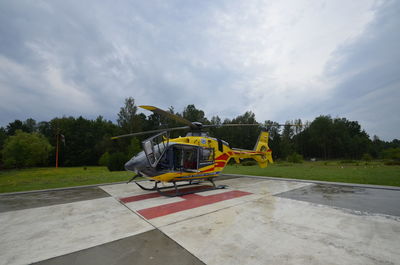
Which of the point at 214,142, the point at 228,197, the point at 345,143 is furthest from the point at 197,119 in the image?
the point at 345,143

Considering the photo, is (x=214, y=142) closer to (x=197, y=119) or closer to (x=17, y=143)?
(x=197, y=119)

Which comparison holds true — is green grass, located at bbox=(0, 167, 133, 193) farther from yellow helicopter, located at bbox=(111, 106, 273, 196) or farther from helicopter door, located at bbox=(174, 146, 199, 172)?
helicopter door, located at bbox=(174, 146, 199, 172)

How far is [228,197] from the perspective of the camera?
6789 millimetres

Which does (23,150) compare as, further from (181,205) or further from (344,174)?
(344,174)

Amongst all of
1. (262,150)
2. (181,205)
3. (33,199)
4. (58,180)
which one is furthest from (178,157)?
(58,180)

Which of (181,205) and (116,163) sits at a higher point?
(116,163)

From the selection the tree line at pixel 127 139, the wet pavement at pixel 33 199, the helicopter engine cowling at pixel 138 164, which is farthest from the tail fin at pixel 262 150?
the tree line at pixel 127 139

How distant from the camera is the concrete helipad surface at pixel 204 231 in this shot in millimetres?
2924

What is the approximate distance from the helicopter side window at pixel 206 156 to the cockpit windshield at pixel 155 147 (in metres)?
1.89

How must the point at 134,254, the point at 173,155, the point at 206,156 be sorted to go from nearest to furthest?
1. the point at 134,254
2. the point at 173,155
3. the point at 206,156

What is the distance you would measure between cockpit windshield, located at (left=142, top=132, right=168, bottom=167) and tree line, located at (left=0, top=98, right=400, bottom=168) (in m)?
19.1

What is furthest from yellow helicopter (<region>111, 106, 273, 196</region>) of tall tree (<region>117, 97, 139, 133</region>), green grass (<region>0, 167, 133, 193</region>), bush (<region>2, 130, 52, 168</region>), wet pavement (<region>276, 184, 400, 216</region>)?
bush (<region>2, 130, 52, 168</region>)

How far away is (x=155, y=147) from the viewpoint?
704cm

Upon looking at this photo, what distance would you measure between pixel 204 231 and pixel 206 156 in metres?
4.83
